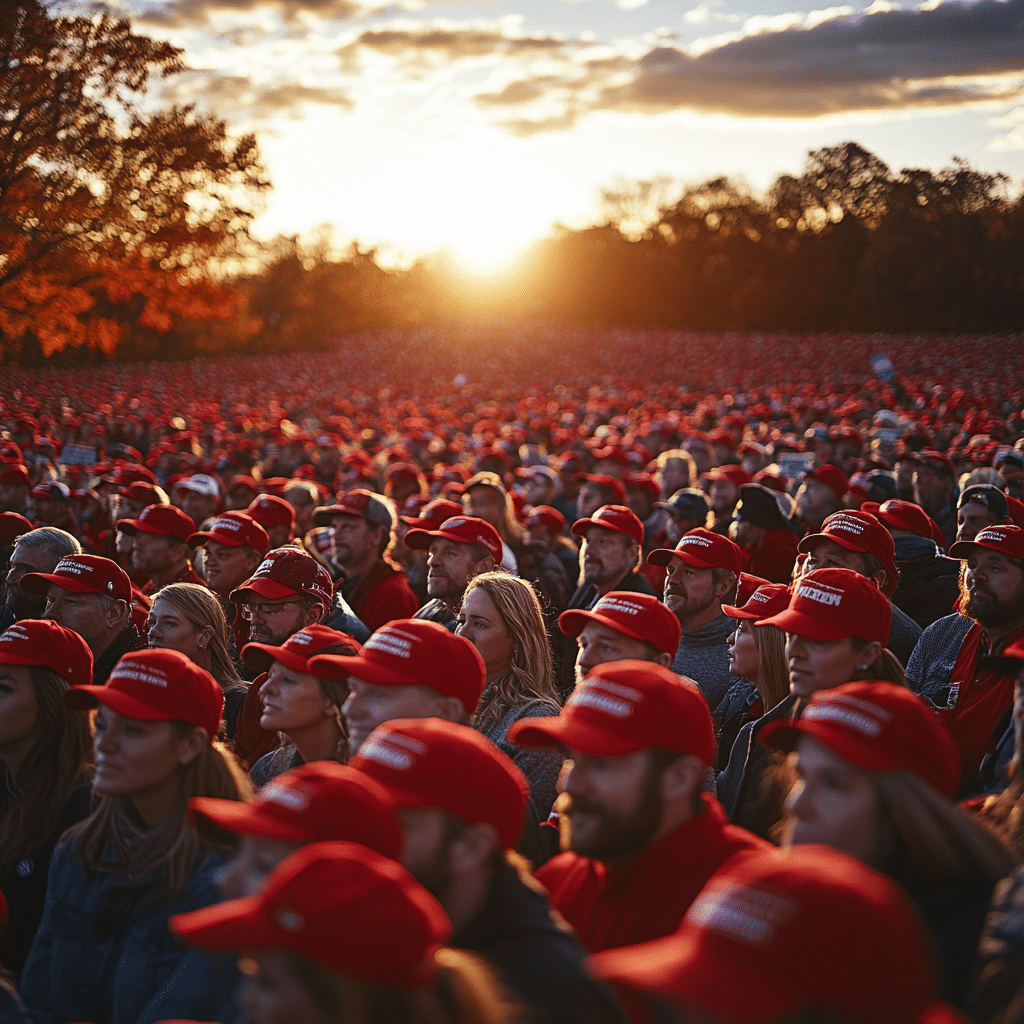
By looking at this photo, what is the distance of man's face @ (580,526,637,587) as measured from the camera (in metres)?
6.69

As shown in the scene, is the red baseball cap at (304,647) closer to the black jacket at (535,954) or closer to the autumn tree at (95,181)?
the black jacket at (535,954)

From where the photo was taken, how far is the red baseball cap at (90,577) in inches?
203

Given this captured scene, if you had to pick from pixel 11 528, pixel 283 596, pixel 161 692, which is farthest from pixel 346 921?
pixel 11 528

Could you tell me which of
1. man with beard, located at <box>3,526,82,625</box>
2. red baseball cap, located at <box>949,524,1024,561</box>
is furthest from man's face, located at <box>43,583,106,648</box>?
red baseball cap, located at <box>949,524,1024,561</box>

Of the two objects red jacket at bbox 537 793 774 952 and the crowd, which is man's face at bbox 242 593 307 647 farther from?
red jacket at bbox 537 793 774 952

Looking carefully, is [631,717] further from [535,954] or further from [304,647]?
[304,647]

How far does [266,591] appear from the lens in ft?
17.2

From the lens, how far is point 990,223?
198ft

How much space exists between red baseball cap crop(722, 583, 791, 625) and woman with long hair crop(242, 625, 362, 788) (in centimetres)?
197

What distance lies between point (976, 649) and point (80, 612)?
487 cm

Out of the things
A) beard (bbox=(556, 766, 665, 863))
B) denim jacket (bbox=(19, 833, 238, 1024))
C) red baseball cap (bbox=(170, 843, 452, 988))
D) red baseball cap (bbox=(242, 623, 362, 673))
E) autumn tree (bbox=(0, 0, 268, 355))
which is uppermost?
autumn tree (bbox=(0, 0, 268, 355))

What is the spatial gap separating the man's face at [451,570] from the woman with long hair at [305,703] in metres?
2.01

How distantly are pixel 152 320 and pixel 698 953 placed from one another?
48.3ft

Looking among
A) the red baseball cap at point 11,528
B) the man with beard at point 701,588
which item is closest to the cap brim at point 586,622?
the man with beard at point 701,588
